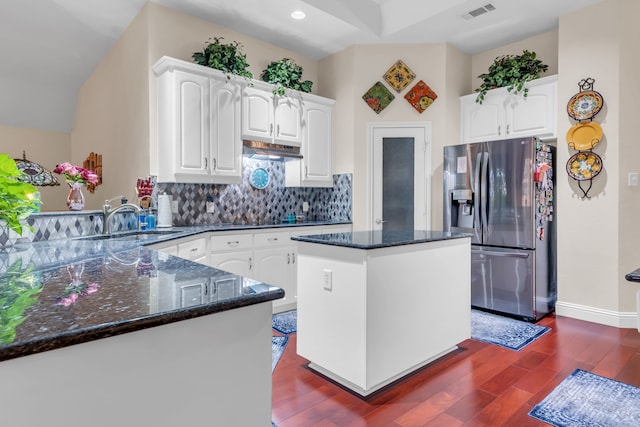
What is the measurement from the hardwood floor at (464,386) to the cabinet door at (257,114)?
2178 millimetres

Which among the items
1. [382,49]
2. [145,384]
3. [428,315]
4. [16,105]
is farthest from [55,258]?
[16,105]

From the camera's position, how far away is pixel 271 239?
378 cm

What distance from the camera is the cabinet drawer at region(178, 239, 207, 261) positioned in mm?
2926

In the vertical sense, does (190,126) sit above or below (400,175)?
above

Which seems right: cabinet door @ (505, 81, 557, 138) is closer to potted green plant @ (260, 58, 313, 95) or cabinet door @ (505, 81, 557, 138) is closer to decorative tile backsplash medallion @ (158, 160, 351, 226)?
decorative tile backsplash medallion @ (158, 160, 351, 226)

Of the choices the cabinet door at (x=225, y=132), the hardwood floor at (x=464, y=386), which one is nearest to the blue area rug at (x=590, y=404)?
the hardwood floor at (x=464, y=386)

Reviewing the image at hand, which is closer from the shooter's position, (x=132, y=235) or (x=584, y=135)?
(x=132, y=235)

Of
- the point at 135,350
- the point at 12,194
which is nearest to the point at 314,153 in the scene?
the point at 12,194

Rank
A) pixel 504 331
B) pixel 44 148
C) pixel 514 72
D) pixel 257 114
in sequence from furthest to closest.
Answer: pixel 44 148 → pixel 514 72 → pixel 257 114 → pixel 504 331

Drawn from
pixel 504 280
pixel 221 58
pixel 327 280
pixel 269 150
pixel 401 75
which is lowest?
pixel 504 280

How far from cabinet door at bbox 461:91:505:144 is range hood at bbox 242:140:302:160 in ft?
6.93

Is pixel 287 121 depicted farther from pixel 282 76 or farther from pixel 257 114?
pixel 282 76

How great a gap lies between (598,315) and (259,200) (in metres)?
3.70

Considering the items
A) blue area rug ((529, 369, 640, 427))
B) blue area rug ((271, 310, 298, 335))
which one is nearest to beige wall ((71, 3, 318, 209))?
blue area rug ((271, 310, 298, 335))
